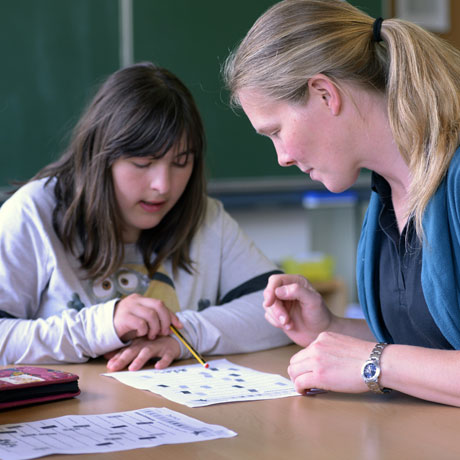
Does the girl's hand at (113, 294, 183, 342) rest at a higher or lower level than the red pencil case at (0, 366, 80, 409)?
higher

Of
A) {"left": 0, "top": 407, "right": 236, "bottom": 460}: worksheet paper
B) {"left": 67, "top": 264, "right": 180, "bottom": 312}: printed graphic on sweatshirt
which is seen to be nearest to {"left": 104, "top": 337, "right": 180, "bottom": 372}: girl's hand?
{"left": 67, "top": 264, "right": 180, "bottom": 312}: printed graphic on sweatshirt

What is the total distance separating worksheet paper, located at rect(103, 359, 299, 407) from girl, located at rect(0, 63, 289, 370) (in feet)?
0.21

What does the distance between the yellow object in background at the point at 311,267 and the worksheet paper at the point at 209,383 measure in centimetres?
228

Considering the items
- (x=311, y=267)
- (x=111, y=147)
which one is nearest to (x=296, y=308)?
(x=111, y=147)

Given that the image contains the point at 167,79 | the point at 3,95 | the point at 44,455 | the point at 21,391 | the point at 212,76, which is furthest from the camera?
the point at 212,76

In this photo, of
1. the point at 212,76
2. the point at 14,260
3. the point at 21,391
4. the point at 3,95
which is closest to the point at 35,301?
the point at 14,260

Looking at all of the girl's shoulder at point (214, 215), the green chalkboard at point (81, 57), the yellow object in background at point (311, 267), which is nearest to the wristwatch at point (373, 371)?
the girl's shoulder at point (214, 215)

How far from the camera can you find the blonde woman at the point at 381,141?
44.2 inches

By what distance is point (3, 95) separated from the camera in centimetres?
281

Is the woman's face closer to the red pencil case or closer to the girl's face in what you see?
the girl's face

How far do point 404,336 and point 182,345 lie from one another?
440mm

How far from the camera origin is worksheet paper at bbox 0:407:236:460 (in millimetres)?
899

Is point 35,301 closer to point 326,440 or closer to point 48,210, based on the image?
point 48,210

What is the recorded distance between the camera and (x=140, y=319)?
4.62 feet
